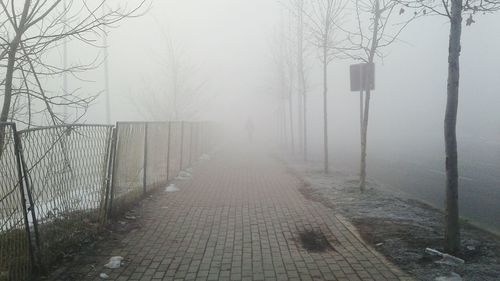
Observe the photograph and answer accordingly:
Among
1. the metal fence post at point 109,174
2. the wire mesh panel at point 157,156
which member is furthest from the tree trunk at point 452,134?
the wire mesh panel at point 157,156

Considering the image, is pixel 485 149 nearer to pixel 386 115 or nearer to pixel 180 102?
pixel 180 102

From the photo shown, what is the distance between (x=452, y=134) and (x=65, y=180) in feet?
15.5

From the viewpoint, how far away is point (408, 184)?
43.2 ft

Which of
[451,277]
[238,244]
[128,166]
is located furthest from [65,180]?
[451,277]

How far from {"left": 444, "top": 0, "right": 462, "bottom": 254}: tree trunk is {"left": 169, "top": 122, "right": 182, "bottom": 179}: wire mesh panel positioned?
29.7 feet

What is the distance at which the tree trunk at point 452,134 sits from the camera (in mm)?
5824

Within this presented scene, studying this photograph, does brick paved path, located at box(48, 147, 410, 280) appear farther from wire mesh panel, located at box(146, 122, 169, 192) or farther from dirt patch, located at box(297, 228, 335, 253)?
wire mesh panel, located at box(146, 122, 169, 192)

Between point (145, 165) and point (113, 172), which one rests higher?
point (113, 172)

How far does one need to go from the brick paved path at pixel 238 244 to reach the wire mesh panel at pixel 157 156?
0.67 m

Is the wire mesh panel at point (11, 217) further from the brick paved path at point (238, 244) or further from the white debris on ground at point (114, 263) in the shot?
the white debris on ground at point (114, 263)

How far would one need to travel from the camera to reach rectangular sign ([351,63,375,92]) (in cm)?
1109

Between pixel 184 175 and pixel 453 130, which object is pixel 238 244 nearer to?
pixel 453 130

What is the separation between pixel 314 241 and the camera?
6.66 metres

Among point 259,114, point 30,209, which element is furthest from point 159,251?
point 259,114
